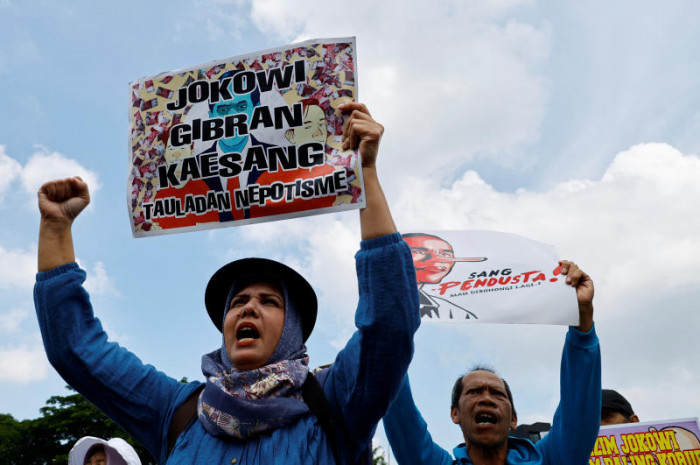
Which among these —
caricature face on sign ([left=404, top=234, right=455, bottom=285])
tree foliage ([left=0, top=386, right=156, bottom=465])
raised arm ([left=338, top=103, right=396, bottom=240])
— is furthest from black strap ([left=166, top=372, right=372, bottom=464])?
tree foliage ([left=0, top=386, right=156, bottom=465])

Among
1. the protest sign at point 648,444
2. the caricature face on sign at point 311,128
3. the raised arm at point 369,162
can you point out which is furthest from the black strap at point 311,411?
the protest sign at point 648,444

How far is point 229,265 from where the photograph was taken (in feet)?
9.16

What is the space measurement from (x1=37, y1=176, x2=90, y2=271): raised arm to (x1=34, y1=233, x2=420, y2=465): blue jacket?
68 mm

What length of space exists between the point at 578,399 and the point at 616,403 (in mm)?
2717

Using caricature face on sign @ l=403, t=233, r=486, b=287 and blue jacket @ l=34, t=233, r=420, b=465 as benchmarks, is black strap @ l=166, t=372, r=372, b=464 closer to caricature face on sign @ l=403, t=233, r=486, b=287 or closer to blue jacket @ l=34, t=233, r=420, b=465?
blue jacket @ l=34, t=233, r=420, b=465

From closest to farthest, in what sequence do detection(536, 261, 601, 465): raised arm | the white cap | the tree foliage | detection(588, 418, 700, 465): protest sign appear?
detection(536, 261, 601, 465): raised arm
the white cap
detection(588, 418, 700, 465): protest sign
the tree foliage

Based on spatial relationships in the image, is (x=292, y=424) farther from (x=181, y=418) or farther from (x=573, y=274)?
(x=573, y=274)

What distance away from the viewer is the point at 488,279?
4.18 metres

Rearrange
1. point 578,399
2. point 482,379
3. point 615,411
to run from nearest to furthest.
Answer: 1. point 578,399
2. point 482,379
3. point 615,411

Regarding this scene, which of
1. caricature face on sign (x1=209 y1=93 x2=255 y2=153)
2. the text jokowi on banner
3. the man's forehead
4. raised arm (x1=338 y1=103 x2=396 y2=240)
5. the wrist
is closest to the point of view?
raised arm (x1=338 y1=103 x2=396 y2=240)

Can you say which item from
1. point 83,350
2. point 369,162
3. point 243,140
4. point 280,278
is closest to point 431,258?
point 280,278

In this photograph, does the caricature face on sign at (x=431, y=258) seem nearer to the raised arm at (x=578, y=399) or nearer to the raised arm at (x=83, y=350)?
the raised arm at (x=578, y=399)

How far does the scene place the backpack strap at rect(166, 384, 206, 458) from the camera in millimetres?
2445

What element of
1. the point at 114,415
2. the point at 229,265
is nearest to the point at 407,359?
the point at 229,265
